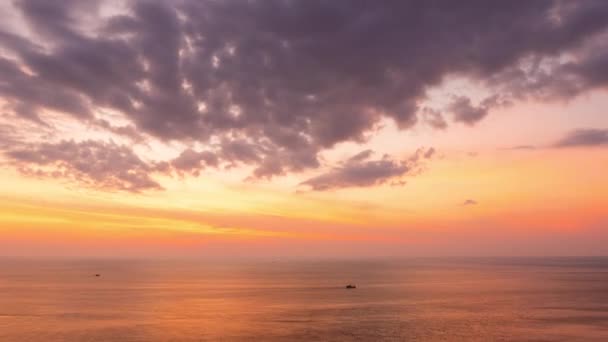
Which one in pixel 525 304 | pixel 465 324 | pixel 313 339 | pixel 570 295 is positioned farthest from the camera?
pixel 570 295

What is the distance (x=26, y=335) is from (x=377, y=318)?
5695cm

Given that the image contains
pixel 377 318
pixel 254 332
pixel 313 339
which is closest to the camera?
pixel 313 339

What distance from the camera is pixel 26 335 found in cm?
7350

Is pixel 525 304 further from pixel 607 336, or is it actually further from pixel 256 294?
pixel 256 294

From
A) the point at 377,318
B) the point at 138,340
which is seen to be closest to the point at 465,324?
the point at 377,318

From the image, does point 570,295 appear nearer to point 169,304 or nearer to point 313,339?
point 313,339

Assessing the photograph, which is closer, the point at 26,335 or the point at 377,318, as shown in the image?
the point at 26,335

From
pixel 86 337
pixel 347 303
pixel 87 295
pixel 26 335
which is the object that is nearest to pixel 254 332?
pixel 86 337

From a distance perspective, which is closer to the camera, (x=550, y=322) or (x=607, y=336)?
(x=607, y=336)

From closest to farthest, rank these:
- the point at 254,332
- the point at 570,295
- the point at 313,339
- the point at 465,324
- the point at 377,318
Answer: the point at 313,339 < the point at 254,332 < the point at 465,324 < the point at 377,318 < the point at 570,295

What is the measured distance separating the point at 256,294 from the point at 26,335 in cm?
7249

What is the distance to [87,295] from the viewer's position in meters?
134

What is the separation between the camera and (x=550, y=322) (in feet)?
282

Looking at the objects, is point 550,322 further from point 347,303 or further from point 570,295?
point 570,295
